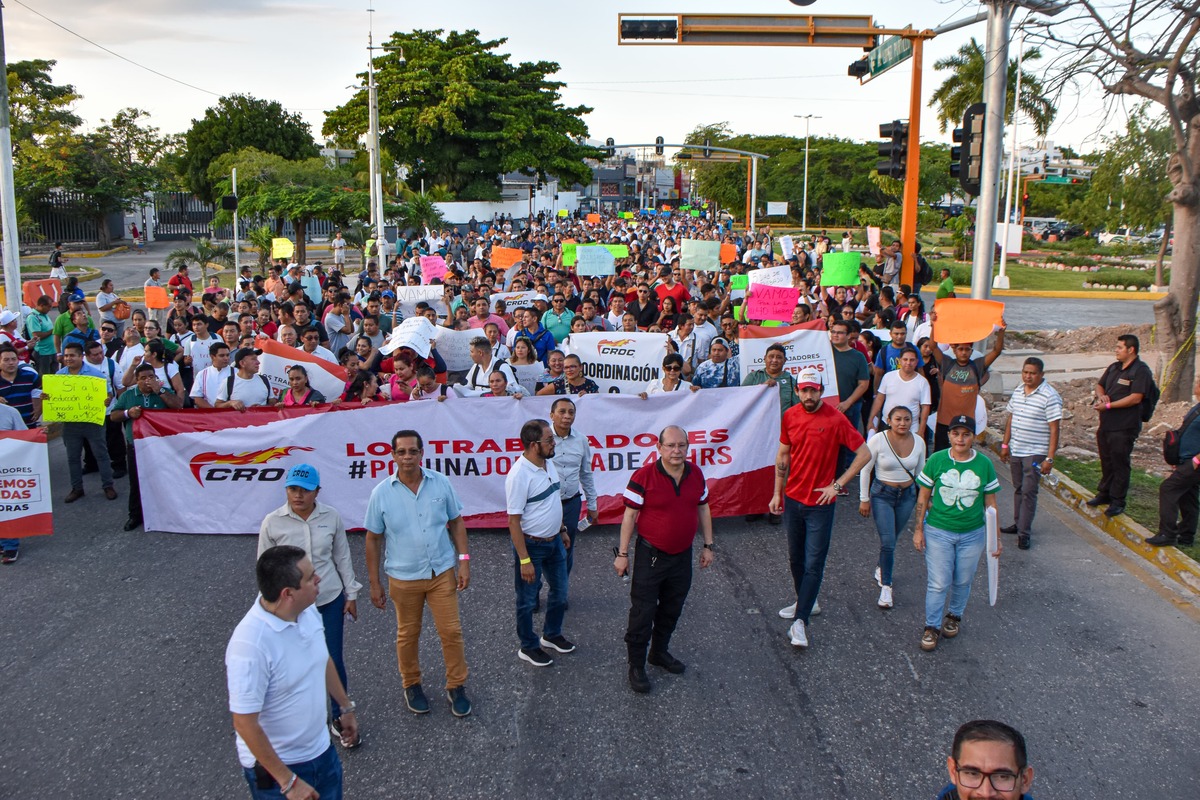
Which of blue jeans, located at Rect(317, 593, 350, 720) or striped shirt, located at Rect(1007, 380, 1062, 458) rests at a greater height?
striped shirt, located at Rect(1007, 380, 1062, 458)

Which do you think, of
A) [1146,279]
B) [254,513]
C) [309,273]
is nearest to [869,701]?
[254,513]

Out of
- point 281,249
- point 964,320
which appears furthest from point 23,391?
point 281,249

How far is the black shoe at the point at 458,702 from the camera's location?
18.1 feet

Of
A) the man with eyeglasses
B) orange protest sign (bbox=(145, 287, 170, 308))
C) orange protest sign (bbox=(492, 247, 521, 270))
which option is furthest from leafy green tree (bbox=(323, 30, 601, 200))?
the man with eyeglasses

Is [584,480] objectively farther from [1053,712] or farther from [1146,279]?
[1146,279]

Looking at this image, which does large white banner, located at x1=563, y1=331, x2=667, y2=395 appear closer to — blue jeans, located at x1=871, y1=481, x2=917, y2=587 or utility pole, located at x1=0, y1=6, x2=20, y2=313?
blue jeans, located at x1=871, y1=481, x2=917, y2=587

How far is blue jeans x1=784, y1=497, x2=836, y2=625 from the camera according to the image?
6.38 metres

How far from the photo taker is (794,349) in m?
9.72

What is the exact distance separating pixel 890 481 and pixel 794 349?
9.61 ft

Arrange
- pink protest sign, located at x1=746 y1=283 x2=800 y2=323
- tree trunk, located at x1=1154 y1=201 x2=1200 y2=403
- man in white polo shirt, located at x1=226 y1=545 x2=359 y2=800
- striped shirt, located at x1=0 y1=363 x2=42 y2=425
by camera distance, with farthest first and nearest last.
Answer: tree trunk, located at x1=1154 y1=201 x2=1200 y2=403 → pink protest sign, located at x1=746 y1=283 x2=800 y2=323 → striped shirt, located at x1=0 y1=363 x2=42 y2=425 → man in white polo shirt, located at x1=226 y1=545 x2=359 y2=800

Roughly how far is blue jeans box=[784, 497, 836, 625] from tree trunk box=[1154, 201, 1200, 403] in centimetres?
954

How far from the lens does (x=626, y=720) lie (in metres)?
5.48

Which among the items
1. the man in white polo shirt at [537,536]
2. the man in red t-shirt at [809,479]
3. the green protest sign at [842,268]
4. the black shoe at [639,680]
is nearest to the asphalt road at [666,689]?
the black shoe at [639,680]

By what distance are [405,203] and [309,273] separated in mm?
21182
